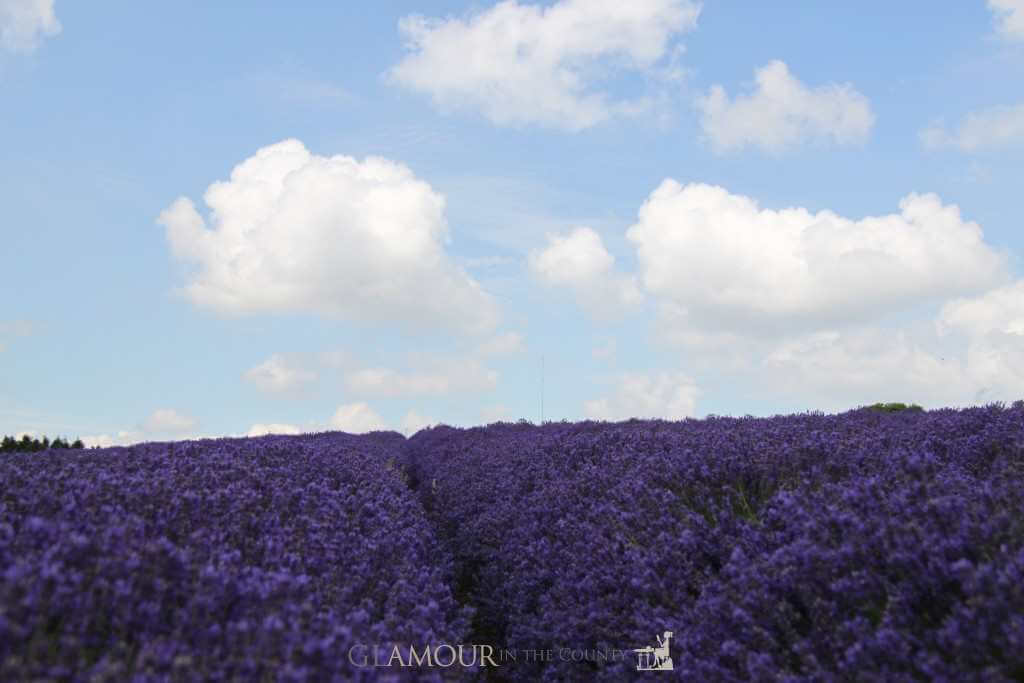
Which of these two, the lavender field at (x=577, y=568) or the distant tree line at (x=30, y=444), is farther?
the distant tree line at (x=30, y=444)

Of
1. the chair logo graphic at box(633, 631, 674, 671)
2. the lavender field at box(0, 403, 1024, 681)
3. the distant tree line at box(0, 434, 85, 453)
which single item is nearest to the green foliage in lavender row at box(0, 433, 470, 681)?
the lavender field at box(0, 403, 1024, 681)

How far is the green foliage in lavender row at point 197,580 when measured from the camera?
226 centimetres

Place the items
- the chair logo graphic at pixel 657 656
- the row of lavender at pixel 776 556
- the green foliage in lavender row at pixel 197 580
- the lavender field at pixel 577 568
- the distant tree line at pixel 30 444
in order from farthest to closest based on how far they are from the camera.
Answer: the distant tree line at pixel 30 444 < the chair logo graphic at pixel 657 656 < the row of lavender at pixel 776 556 < the lavender field at pixel 577 568 < the green foliage in lavender row at pixel 197 580

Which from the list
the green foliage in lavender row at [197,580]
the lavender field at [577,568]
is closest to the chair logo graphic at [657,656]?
the lavender field at [577,568]

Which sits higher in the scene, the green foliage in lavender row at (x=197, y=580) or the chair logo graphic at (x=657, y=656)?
the green foliage in lavender row at (x=197, y=580)

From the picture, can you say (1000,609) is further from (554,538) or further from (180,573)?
(554,538)

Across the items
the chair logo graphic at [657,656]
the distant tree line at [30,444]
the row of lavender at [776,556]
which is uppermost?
the distant tree line at [30,444]

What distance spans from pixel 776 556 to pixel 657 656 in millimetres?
715

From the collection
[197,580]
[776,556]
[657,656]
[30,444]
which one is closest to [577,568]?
[657,656]

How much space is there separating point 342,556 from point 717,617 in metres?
1.69

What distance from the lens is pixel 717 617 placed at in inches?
137

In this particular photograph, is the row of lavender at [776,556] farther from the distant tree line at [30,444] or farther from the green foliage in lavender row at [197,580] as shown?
the distant tree line at [30,444]

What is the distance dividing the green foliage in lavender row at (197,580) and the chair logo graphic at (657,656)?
870 mm

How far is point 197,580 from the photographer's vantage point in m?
2.77
